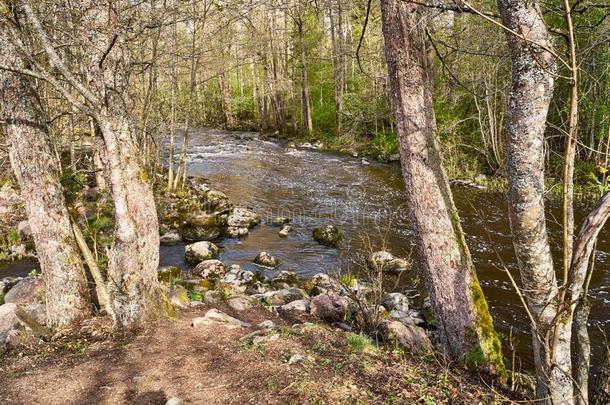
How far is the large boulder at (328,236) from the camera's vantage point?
9758 mm

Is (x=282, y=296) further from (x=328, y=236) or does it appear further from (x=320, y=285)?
(x=328, y=236)

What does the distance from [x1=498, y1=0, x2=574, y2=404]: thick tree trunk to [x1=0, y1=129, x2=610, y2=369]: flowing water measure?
808 mm

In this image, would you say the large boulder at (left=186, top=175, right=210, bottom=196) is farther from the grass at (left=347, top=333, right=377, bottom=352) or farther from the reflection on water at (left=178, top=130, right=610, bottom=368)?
the grass at (left=347, top=333, right=377, bottom=352)

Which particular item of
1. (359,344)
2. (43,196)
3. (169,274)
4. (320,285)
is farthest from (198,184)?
(359,344)

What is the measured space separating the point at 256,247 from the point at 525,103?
7939 millimetres

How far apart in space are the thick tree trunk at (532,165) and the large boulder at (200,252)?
7.26 m

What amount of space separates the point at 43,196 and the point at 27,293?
8.08 ft

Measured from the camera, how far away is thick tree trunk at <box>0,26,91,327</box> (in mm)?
4848

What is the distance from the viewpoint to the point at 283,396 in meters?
3.33

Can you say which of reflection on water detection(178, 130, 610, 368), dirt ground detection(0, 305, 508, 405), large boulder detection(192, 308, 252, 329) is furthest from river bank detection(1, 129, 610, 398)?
large boulder detection(192, 308, 252, 329)

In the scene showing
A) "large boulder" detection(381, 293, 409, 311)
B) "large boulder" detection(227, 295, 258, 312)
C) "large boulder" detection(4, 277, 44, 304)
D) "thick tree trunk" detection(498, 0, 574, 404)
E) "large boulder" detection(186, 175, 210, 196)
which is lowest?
"large boulder" detection(381, 293, 409, 311)

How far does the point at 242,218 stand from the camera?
11.2 metres

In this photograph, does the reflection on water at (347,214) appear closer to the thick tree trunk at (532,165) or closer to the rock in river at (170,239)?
the thick tree trunk at (532,165)

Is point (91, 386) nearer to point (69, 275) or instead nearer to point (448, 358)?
point (69, 275)
